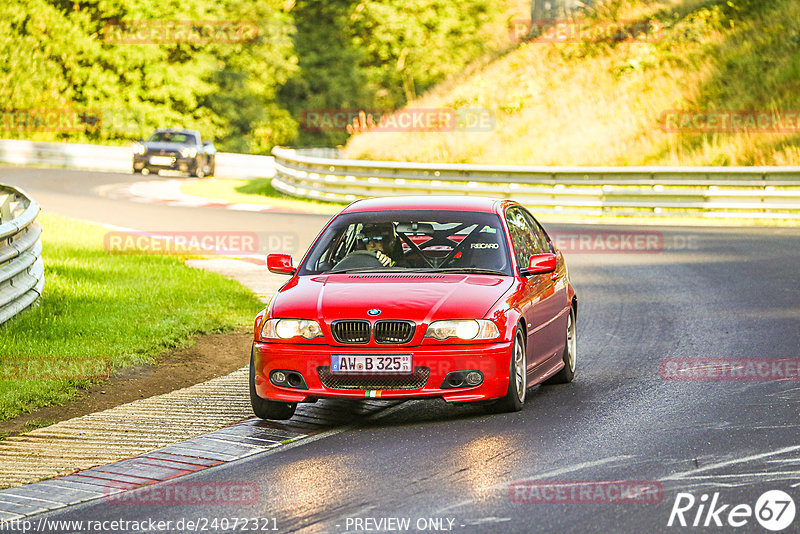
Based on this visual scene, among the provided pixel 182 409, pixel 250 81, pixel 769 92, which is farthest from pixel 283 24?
pixel 182 409

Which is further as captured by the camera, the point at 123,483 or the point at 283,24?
the point at 283,24

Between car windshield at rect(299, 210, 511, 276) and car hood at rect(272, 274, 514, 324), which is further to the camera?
car windshield at rect(299, 210, 511, 276)

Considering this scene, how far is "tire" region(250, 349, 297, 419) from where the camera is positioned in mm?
9086

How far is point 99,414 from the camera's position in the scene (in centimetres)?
959

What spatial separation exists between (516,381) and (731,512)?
2.93 m

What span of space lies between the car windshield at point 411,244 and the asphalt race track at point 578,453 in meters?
1.07

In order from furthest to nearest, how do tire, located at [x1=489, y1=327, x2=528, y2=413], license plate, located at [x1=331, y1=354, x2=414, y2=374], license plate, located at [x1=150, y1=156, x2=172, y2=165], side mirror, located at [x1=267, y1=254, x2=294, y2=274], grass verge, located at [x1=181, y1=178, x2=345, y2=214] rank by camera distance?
1. license plate, located at [x1=150, y1=156, x2=172, y2=165]
2. grass verge, located at [x1=181, y1=178, x2=345, y2=214]
3. side mirror, located at [x1=267, y1=254, x2=294, y2=274]
4. tire, located at [x1=489, y1=327, x2=528, y2=413]
5. license plate, located at [x1=331, y1=354, x2=414, y2=374]

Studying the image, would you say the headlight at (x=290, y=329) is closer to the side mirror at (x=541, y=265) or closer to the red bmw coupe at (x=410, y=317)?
the red bmw coupe at (x=410, y=317)

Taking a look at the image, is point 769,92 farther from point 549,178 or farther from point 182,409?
point 182,409

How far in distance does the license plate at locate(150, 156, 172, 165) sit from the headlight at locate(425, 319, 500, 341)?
3630cm

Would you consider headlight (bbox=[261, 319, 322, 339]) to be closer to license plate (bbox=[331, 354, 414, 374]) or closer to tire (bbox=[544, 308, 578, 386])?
license plate (bbox=[331, 354, 414, 374])

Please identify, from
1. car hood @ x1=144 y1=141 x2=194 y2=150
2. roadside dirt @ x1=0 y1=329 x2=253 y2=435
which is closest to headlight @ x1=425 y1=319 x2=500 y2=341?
roadside dirt @ x1=0 y1=329 x2=253 y2=435

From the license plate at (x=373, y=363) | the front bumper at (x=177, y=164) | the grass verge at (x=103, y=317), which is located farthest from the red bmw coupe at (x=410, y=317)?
the front bumper at (x=177, y=164)

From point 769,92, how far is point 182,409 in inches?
1089
